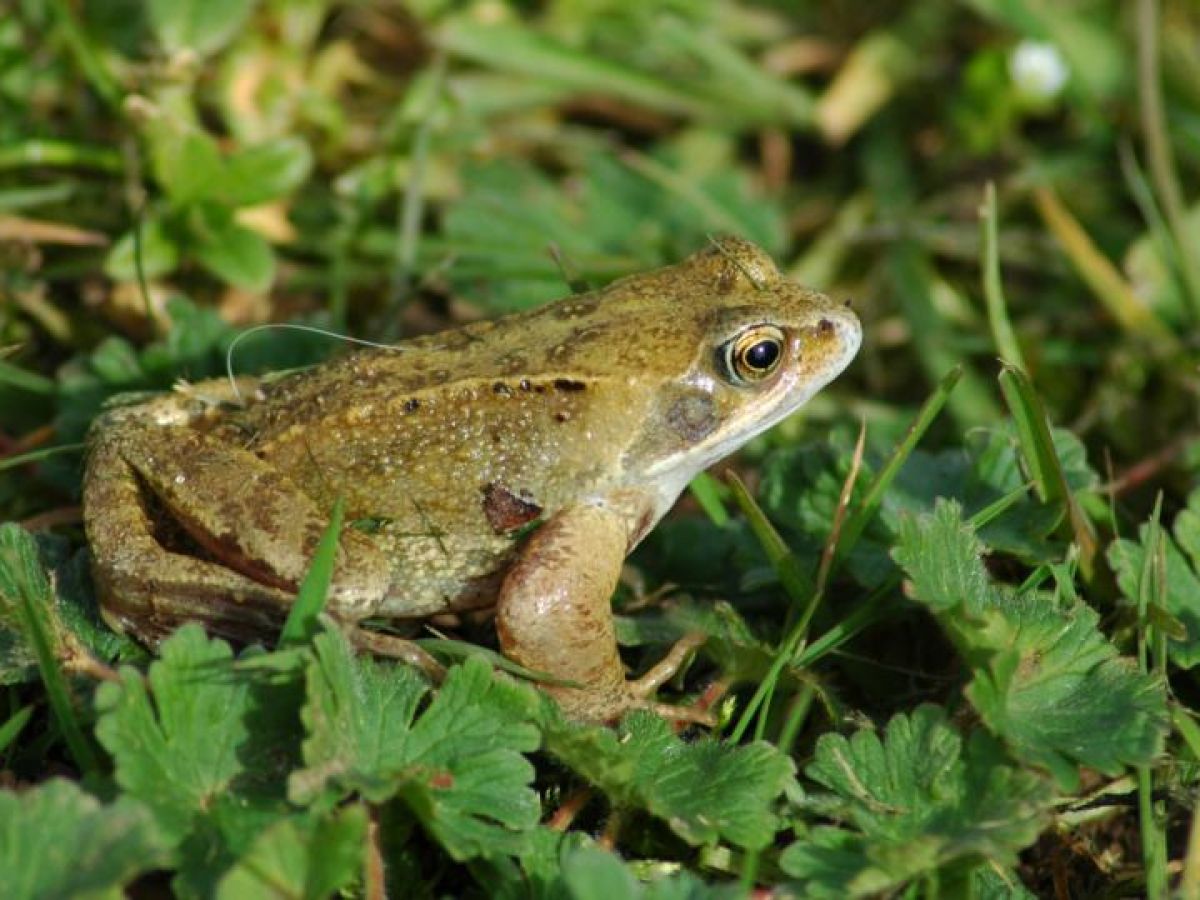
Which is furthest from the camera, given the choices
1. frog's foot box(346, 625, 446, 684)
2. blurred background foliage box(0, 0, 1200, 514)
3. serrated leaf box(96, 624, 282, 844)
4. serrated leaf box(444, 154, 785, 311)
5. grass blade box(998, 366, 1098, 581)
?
serrated leaf box(444, 154, 785, 311)

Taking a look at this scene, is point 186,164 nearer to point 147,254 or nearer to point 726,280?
point 147,254

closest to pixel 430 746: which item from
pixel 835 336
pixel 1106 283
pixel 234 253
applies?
pixel 835 336

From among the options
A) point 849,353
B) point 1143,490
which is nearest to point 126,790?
point 849,353

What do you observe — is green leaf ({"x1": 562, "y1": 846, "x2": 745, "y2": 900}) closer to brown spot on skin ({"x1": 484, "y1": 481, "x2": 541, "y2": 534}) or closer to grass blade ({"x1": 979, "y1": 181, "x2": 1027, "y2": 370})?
brown spot on skin ({"x1": 484, "y1": 481, "x2": 541, "y2": 534})

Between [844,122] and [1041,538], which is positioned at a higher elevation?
[844,122]

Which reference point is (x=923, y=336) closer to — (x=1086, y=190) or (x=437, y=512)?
(x=1086, y=190)

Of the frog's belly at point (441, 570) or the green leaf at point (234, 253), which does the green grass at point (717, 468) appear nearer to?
the green leaf at point (234, 253)

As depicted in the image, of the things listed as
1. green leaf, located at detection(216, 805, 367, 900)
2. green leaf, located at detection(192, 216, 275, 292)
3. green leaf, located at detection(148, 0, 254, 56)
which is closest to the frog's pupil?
green leaf, located at detection(216, 805, 367, 900)

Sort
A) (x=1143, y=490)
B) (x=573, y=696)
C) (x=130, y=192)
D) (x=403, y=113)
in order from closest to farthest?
(x=573, y=696) < (x=1143, y=490) < (x=130, y=192) < (x=403, y=113)
